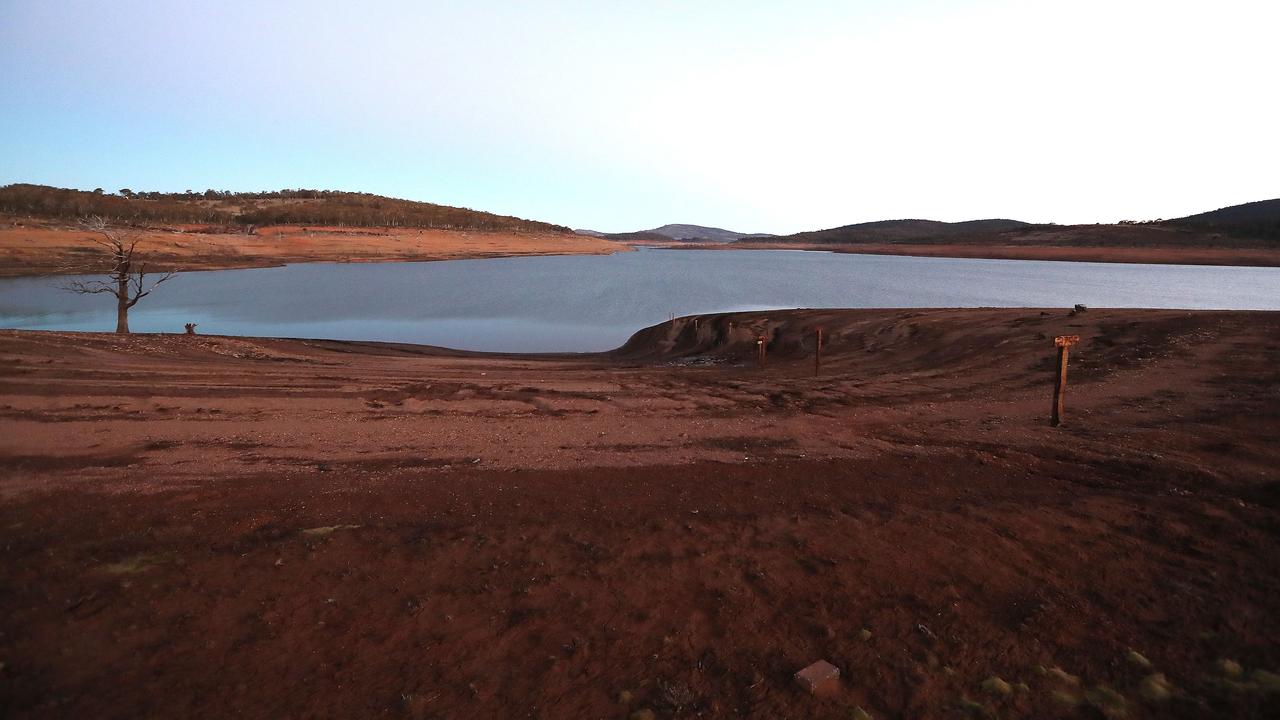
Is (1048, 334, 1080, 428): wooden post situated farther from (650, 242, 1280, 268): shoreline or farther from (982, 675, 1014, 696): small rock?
(650, 242, 1280, 268): shoreline

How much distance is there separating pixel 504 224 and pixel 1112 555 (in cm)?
13702

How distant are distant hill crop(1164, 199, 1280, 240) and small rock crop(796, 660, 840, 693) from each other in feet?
349

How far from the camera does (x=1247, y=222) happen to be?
91.2 metres

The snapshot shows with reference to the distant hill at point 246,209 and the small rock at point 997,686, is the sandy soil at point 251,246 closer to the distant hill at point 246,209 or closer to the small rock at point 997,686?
the distant hill at point 246,209

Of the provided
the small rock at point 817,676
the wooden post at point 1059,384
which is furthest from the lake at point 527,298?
the small rock at point 817,676

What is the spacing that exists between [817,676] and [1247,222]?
125 meters

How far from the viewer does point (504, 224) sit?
13438cm


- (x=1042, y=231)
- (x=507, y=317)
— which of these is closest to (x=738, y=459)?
(x=507, y=317)

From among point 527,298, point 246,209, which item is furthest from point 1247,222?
point 246,209

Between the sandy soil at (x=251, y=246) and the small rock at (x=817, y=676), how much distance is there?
5544cm

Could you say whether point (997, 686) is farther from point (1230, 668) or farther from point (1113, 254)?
point (1113, 254)

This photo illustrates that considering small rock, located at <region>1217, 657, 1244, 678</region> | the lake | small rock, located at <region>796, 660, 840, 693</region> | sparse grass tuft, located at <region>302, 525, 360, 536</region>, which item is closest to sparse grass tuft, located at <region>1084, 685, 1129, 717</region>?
small rock, located at <region>1217, 657, 1244, 678</region>

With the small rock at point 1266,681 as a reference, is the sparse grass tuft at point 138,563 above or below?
below

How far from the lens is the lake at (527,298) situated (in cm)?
2930
